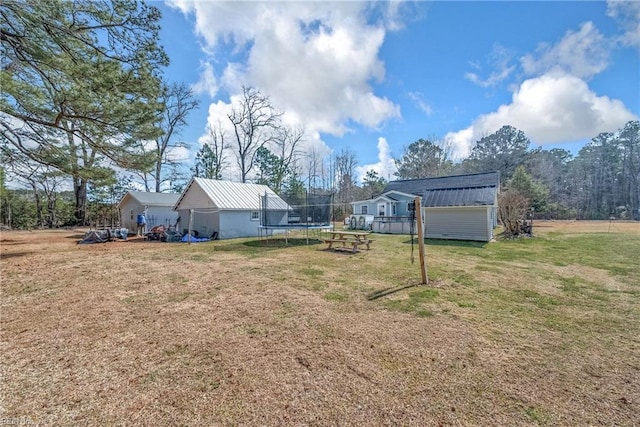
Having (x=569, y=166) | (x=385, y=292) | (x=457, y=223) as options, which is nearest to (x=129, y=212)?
(x=385, y=292)

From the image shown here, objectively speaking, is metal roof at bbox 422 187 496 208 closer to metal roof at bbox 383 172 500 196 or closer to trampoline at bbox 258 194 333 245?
metal roof at bbox 383 172 500 196

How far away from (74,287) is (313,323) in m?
5.62

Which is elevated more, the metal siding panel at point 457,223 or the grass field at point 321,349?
the metal siding panel at point 457,223

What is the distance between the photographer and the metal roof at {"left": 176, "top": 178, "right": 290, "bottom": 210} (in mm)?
15633

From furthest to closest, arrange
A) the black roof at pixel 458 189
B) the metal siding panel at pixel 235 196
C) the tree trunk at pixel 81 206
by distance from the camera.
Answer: the tree trunk at pixel 81 206 → the metal siding panel at pixel 235 196 → the black roof at pixel 458 189

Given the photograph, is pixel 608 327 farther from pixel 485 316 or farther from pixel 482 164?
pixel 482 164

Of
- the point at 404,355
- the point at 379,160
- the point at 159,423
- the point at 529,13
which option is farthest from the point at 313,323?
the point at 379,160

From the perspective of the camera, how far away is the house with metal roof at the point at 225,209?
613 inches

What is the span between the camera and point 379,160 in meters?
40.5

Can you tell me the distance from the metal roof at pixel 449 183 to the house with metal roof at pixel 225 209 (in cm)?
949

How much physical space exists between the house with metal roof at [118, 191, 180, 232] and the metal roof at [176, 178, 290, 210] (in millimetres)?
4234

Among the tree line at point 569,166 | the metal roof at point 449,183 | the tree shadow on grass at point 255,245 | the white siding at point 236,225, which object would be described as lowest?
the tree shadow on grass at point 255,245

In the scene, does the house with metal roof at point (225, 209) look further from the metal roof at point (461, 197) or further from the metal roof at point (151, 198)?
the metal roof at point (461, 197)

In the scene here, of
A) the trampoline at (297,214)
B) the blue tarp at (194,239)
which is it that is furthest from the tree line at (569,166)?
the blue tarp at (194,239)
